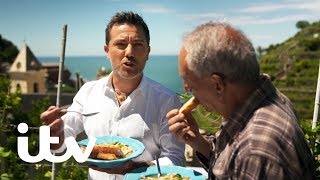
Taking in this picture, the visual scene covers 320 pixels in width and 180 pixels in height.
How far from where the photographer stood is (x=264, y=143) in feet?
4.44

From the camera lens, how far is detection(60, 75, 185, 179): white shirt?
2.53 m

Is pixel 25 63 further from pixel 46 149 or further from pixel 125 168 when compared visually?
pixel 125 168

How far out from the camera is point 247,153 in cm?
137

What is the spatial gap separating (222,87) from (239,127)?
0.16 metres

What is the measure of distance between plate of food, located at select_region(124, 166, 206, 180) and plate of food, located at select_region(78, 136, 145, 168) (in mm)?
98

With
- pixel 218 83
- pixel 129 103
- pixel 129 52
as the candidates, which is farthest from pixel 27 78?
pixel 218 83

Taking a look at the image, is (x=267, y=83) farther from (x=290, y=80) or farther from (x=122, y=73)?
(x=290, y=80)

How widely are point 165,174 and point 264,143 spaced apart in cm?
96

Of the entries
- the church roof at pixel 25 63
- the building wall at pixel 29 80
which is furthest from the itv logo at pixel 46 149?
the church roof at pixel 25 63

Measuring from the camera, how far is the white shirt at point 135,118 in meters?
2.53

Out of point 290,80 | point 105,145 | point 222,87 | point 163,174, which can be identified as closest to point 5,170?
point 105,145

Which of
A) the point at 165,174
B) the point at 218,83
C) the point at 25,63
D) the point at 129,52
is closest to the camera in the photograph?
the point at 218,83

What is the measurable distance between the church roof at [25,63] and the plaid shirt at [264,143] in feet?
220

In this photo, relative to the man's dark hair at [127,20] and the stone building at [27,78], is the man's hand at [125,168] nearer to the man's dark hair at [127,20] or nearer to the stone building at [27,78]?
the man's dark hair at [127,20]
